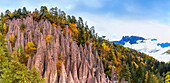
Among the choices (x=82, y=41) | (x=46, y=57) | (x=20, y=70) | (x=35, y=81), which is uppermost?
(x=82, y=41)

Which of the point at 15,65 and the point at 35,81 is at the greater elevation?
the point at 15,65

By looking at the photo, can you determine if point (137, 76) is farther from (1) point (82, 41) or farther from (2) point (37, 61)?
(2) point (37, 61)

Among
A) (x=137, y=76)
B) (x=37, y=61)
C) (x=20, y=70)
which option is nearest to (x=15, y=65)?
(x=20, y=70)

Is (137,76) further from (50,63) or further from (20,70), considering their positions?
(20,70)

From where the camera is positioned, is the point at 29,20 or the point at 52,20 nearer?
the point at 29,20

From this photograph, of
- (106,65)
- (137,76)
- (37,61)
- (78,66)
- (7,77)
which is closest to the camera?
(7,77)

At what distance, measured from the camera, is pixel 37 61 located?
3088 centimetres

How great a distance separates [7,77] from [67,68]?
1872 centimetres

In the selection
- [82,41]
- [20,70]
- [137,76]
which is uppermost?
[82,41]

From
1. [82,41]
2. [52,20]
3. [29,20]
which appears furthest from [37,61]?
[52,20]

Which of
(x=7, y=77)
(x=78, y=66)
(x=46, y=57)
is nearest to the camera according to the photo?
(x=7, y=77)

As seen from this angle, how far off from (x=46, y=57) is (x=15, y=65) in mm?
16040

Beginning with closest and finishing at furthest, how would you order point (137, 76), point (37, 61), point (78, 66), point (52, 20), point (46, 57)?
point (37, 61)
point (46, 57)
point (78, 66)
point (137, 76)
point (52, 20)

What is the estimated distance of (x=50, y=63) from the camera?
31.1 m
